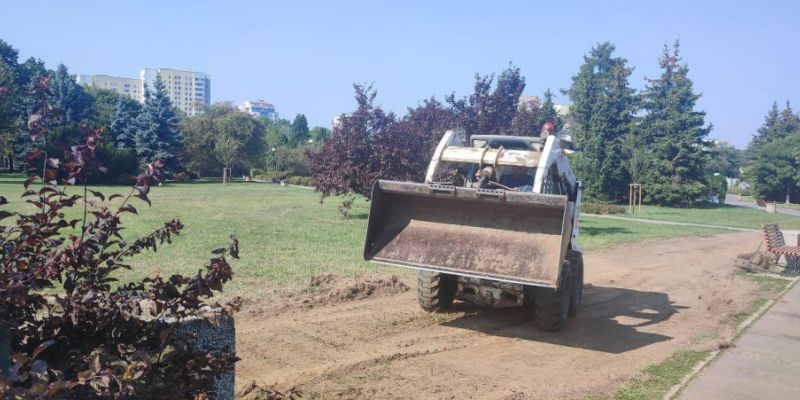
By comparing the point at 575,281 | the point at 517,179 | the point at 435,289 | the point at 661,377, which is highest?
the point at 517,179

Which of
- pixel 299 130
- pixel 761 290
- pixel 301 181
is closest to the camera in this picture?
pixel 761 290

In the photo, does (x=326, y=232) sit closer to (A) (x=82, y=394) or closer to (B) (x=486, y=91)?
(B) (x=486, y=91)

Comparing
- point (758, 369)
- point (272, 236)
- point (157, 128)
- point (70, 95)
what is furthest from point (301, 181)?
point (758, 369)

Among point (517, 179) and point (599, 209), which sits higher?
point (517, 179)

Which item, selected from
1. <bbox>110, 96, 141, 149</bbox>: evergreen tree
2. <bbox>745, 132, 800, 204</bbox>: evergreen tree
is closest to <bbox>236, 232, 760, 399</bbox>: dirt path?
<bbox>110, 96, 141, 149</bbox>: evergreen tree

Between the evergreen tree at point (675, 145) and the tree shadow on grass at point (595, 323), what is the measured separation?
40963 millimetres

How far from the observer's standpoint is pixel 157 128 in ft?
177

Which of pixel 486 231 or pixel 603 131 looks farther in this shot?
pixel 603 131

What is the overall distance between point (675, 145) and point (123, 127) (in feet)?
149

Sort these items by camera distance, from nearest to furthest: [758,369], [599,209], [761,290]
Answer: [758,369], [761,290], [599,209]

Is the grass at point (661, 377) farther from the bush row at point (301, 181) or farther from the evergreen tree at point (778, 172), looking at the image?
the evergreen tree at point (778, 172)

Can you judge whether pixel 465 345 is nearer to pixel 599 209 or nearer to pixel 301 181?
pixel 599 209

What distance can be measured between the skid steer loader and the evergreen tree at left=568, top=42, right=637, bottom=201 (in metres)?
42.0

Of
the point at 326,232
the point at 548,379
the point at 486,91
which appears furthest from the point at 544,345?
the point at 486,91
